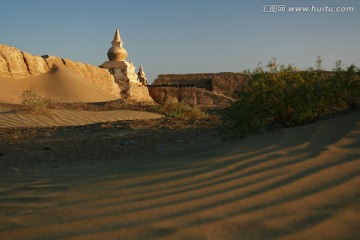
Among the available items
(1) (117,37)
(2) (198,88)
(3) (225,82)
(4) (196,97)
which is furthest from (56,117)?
(1) (117,37)

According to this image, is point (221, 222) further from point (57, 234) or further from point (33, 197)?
point (33, 197)

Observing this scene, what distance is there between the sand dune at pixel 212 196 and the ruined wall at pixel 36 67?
16.1 m

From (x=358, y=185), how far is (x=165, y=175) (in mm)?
1202

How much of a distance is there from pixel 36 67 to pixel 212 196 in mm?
18882

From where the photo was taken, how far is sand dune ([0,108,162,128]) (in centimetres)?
938

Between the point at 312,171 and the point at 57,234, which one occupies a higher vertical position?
the point at 312,171

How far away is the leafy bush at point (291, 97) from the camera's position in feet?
12.7

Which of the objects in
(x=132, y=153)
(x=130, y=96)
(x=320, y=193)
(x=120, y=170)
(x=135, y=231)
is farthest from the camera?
(x=130, y=96)

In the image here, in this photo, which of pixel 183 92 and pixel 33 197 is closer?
pixel 33 197

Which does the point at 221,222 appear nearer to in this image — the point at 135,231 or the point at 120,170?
the point at 135,231

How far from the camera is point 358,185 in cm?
210

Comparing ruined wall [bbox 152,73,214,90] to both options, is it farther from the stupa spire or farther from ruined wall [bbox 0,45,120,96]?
ruined wall [bbox 0,45,120,96]

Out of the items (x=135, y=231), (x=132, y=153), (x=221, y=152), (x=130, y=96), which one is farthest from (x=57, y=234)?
(x=130, y=96)

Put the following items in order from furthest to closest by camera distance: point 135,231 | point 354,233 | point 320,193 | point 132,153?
point 132,153 < point 320,193 < point 135,231 < point 354,233
